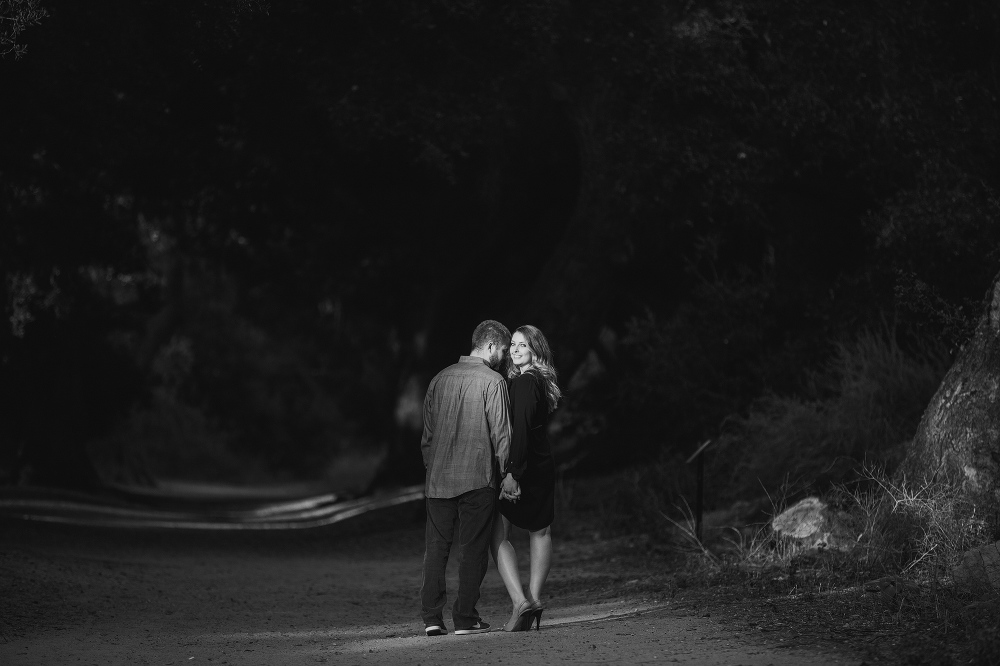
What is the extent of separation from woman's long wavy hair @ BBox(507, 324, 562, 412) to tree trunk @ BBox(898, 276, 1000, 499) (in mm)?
3284

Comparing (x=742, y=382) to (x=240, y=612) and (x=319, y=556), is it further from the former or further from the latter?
(x=240, y=612)

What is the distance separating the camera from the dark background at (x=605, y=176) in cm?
1279

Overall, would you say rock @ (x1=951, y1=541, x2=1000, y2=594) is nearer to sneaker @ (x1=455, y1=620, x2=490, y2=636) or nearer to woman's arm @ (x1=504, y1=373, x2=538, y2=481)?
woman's arm @ (x1=504, y1=373, x2=538, y2=481)

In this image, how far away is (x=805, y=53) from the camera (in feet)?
48.5

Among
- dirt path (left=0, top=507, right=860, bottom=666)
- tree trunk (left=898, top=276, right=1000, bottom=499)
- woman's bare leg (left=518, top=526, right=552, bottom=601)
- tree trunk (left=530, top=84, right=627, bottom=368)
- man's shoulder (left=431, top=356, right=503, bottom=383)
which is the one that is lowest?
dirt path (left=0, top=507, right=860, bottom=666)

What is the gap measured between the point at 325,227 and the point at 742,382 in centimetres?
996

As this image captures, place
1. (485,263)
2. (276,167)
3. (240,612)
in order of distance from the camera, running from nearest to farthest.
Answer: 1. (240,612)
2. (276,167)
3. (485,263)

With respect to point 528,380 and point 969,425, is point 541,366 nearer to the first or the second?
point 528,380

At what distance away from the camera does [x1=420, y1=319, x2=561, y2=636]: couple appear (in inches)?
313

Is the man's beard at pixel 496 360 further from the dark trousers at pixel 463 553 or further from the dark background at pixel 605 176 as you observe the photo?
the dark background at pixel 605 176

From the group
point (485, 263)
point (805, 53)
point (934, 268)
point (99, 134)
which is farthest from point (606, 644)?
point (485, 263)

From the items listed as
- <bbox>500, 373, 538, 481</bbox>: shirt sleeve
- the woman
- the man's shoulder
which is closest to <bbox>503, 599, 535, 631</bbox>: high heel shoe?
the woman

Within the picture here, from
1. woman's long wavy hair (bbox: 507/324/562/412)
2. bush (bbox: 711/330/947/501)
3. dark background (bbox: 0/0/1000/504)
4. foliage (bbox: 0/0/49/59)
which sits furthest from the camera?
dark background (bbox: 0/0/1000/504)

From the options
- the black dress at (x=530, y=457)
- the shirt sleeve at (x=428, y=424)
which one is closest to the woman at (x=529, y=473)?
the black dress at (x=530, y=457)
